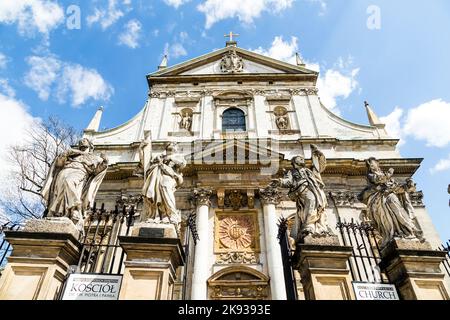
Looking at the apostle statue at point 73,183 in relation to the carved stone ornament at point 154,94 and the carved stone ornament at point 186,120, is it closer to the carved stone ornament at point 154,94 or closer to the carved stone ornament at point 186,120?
the carved stone ornament at point 186,120

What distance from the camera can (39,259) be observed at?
4781 mm

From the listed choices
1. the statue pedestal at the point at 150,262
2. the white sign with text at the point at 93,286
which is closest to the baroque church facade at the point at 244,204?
the statue pedestal at the point at 150,262

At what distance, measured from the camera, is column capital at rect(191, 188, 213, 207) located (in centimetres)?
1274

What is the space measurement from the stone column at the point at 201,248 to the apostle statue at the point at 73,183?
6.06 m

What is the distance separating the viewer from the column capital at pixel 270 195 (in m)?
12.7

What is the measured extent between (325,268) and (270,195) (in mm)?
7757

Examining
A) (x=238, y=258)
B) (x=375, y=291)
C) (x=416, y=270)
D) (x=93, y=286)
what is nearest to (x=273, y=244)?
(x=238, y=258)

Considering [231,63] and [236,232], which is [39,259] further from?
[231,63]

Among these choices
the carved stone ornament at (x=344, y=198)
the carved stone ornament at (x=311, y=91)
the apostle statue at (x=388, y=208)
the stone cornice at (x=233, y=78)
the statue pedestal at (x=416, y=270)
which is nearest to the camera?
the statue pedestal at (x=416, y=270)

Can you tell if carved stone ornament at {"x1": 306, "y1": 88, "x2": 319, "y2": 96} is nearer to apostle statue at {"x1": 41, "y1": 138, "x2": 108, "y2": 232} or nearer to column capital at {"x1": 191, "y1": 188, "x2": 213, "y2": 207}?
column capital at {"x1": 191, "y1": 188, "x2": 213, "y2": 207}

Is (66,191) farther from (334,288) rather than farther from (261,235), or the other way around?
(261,235)

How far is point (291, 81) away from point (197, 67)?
6.47m
